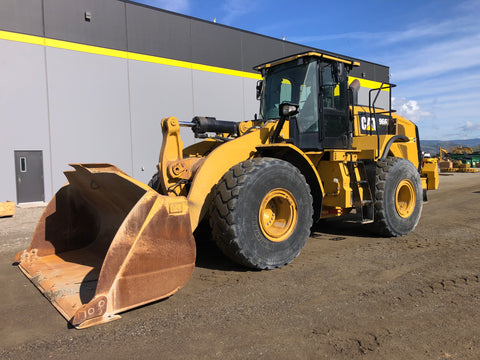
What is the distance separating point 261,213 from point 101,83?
950cm

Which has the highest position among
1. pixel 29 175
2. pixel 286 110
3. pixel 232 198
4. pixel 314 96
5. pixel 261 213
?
pixel 314 96

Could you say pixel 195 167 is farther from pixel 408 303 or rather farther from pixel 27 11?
pixel 27 11

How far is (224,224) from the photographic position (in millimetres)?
4004

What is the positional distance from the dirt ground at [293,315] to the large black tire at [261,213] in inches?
10.1

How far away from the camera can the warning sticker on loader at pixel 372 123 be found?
694 centimetres

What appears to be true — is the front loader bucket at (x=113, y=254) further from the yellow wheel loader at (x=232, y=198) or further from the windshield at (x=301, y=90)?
the windshield at (x=301, y=90)


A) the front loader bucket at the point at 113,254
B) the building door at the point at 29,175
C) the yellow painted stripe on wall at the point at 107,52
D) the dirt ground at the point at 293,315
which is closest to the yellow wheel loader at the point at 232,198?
the front loader bucket at the point at 113,254

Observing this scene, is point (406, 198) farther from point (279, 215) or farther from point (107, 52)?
point (107, 52)

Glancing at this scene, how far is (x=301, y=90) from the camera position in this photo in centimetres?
552

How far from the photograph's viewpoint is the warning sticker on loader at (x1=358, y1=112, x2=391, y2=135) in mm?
6941

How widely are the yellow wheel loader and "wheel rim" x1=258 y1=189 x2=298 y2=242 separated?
0.01 meters

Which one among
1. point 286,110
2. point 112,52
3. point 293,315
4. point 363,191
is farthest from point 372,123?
point 112,52

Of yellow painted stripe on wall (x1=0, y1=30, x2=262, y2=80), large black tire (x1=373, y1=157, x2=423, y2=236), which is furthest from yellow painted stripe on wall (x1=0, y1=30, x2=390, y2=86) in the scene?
large black tire (x1=373, y1=157, x2=423, y2=236)

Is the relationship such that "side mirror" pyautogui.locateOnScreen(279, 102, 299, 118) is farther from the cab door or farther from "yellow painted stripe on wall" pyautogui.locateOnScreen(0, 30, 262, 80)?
"yellow painted stripe on wall" pyautogui.locateOnScreen(0, 30, 262, 80)
